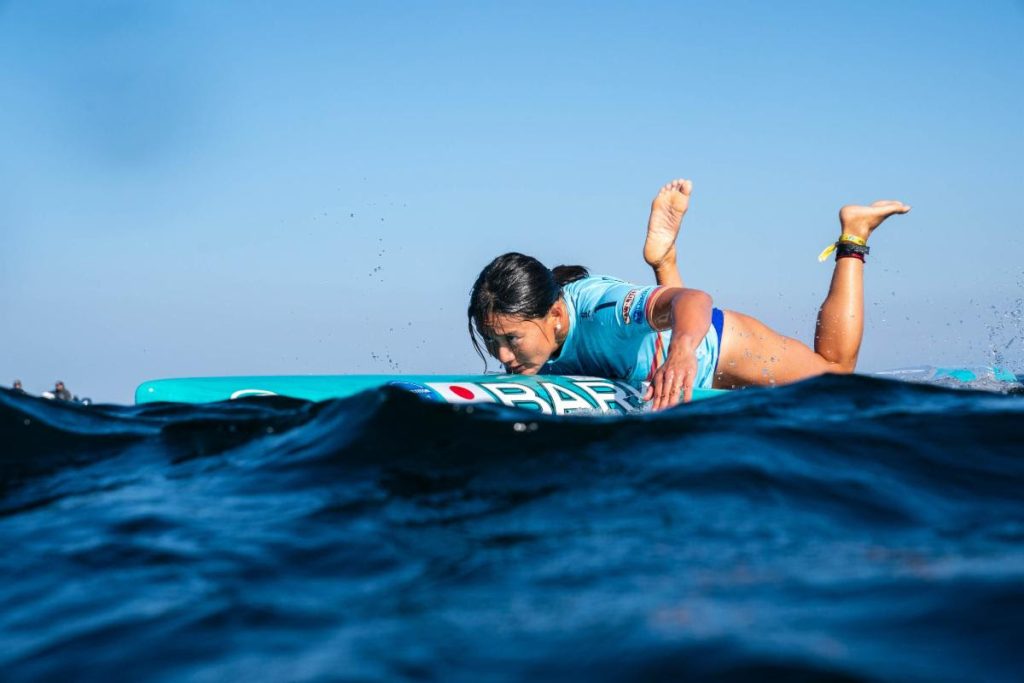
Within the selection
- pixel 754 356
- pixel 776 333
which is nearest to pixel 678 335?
pixel 754 356

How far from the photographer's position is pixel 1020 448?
2.53 metres

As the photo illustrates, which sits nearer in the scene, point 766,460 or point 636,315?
point 766,460

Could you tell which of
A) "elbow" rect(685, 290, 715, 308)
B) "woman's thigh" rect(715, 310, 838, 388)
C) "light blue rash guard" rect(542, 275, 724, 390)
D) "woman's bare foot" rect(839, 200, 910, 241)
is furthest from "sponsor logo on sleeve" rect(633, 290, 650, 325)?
"woman's bare foot" rect(839, 200, 910, 241)

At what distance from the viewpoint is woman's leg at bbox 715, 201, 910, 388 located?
548 centimetres

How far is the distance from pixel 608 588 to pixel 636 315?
3.41 m

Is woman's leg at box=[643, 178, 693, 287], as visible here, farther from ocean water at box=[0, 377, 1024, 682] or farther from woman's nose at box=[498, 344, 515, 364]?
ocean water at box=[0, 377, 1024, 682]

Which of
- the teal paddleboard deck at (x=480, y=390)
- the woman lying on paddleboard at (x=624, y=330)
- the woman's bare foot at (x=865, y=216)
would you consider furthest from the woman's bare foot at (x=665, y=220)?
the teal paddleboard deck at (x=480, y=390)

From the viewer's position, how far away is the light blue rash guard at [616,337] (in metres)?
5.00

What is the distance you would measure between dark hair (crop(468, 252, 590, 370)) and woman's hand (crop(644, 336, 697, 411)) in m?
1.39

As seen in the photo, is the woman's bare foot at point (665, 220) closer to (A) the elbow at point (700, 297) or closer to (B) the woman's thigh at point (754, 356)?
(B) the woman's thigh at point (754, 356)

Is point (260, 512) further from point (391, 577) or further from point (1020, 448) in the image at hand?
point (1020, 448)

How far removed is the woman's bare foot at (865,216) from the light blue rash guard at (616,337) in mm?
1411

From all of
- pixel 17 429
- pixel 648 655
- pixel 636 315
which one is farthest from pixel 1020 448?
pixel 17 429

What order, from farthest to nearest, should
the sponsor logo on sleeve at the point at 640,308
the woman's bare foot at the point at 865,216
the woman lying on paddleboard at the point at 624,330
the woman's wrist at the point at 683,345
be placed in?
the woman's bare foot at the point at 865,216
the woman lying on paddleboard at the point at 624,330
the sponsor logo on sleeve at the point at 640,308
the woman's wrist at the point at 683,345
